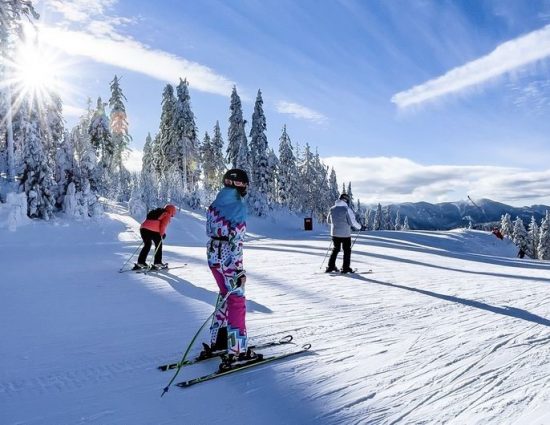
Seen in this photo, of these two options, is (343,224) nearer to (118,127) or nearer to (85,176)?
(85,176)

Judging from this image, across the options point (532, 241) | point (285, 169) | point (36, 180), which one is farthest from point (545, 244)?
point (36, 180)

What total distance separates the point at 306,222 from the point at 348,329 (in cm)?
3316

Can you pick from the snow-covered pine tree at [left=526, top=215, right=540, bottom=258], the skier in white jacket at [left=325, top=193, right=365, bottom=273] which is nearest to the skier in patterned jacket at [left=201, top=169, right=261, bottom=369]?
the skier in white jacket at [left=325, top=193, right=365, bottom=273]

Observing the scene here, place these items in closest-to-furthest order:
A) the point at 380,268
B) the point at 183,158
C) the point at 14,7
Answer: the point at 380,268 < the point at 14,7 < the point at 183,158

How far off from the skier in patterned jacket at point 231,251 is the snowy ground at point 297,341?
0.33 metres

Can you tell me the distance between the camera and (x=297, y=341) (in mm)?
5242

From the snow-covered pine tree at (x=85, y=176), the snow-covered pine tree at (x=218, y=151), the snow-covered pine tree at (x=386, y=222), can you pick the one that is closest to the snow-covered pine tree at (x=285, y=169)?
the snow-covered pine tree at (x=218, y=151)

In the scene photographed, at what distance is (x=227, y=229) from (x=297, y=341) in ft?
6.10

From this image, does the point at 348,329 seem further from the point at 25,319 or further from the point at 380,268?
the point at 380,268

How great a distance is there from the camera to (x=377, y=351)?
4867 mm

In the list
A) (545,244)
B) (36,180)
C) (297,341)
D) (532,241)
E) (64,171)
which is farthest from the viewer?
(532,241)

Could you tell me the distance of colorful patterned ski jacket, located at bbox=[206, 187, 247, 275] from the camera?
4.35m

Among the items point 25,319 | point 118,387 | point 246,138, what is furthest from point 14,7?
point 246,138

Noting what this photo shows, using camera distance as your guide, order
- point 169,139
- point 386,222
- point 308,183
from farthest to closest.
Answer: point 386,222 < point 308,183 < point 169,139
